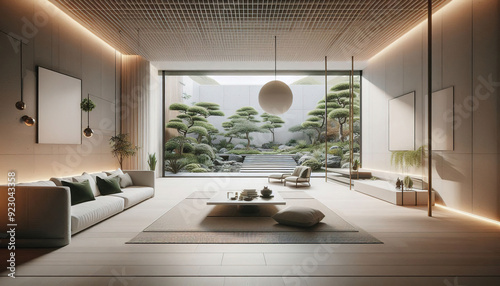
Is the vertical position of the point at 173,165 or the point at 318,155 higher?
the point at 318,155

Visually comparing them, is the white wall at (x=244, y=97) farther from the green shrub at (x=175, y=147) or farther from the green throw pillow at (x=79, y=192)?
the green throw pillow at (x=79, y=192)

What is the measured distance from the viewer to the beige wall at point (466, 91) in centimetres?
363

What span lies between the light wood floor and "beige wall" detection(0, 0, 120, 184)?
164 cm

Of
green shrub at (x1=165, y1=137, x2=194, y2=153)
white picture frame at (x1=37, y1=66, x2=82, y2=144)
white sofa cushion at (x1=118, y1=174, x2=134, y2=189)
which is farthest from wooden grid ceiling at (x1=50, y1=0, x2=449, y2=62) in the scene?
green shrub at (x1=165, y1=137, x2=194, y2=153)

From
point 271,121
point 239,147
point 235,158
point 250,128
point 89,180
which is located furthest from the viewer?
point 271,121

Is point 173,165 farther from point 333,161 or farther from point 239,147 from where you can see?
point 333,161

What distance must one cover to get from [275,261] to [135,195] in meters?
3.13

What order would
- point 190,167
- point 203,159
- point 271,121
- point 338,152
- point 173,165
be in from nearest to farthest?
point 173,165, point 190,167, point 203,159, point 338,152, point 271,121

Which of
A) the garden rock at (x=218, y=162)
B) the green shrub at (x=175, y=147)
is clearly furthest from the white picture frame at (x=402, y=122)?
the garden rock at (x=218, y=162)

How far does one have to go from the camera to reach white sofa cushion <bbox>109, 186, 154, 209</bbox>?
4236 millimetres

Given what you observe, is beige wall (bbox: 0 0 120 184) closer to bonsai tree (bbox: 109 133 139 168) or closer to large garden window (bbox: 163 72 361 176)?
bonsai tree (bbox: 109 133 139 168)

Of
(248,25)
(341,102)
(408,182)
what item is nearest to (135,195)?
(248,25)

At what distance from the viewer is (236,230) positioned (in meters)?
3.18

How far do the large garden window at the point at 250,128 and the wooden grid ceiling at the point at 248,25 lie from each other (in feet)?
18.2
